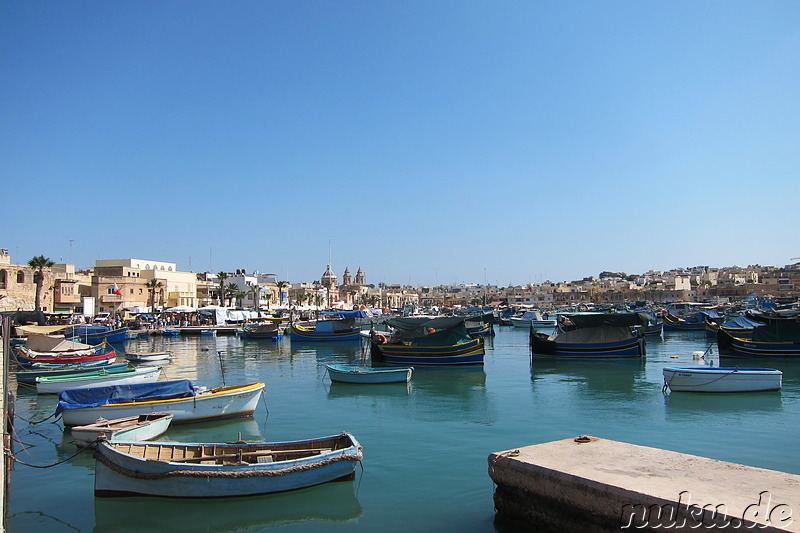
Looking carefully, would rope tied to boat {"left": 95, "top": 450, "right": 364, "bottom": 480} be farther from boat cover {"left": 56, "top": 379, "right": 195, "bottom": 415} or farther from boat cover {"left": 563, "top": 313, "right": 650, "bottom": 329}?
boat cover {"left": 563, "top": 313, "right": 650, "bottom": 329}

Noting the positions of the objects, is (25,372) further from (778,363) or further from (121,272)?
(121,272)

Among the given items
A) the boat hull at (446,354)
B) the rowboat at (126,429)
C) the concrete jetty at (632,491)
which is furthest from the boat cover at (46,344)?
the concrete jetty at (632,491)

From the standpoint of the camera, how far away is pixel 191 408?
17.3 m

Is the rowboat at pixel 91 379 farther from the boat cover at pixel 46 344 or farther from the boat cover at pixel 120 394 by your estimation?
the boat cover at pixel 46 344

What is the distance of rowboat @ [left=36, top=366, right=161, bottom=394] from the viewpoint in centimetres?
2270

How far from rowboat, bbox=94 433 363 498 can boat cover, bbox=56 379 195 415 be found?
18.6 ft

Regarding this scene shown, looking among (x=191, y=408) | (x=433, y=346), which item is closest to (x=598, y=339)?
(x=433, y=346)

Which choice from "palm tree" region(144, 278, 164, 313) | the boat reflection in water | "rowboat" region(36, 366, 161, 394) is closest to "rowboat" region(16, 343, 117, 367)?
"rowboat" region(36, 366, 161, 394)

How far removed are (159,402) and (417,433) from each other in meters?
7.70

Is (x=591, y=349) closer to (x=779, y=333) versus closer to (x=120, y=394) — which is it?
(x=779, y=333)

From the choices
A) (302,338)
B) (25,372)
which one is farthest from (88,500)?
(302,338)

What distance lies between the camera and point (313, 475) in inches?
449

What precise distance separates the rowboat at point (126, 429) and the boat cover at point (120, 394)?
→ 1570mm

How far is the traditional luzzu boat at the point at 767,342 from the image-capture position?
32688 mm
